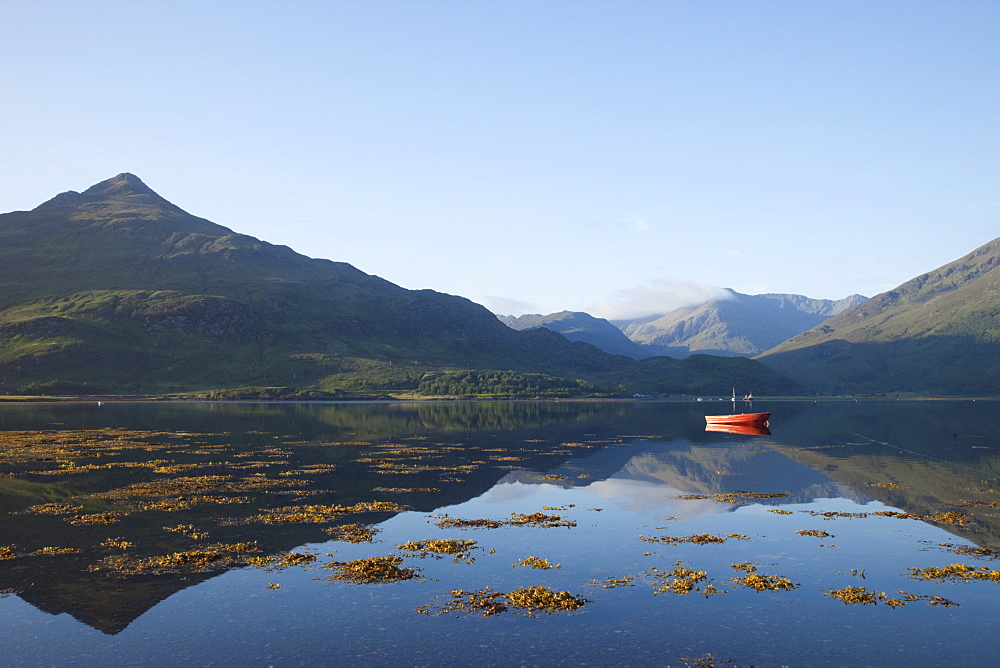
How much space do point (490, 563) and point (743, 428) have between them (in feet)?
387

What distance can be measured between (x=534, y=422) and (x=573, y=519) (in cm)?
10704

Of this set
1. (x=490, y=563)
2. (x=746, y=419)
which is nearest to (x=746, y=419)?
(x=746, y=419)

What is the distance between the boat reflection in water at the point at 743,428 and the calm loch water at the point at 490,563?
179 feet

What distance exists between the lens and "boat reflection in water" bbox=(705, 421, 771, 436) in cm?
12731

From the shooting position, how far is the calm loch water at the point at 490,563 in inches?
931

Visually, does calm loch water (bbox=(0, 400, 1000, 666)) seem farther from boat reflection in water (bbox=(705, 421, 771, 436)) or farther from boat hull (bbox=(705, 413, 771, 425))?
boat hull (bbox=(705, 413, 771, 425))

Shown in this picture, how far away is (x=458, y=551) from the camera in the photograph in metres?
36.4

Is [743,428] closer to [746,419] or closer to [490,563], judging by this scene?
[746,419]

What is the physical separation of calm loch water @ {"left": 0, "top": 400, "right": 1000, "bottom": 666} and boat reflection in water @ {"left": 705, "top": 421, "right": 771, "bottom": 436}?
54.5 meters

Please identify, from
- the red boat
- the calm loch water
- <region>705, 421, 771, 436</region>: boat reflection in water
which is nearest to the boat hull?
the red boat

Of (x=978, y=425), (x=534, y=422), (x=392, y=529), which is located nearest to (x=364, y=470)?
(x=392, y=529)

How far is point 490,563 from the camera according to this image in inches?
1337

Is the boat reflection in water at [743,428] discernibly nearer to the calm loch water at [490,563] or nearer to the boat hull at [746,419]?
the boat hull at [746,419]

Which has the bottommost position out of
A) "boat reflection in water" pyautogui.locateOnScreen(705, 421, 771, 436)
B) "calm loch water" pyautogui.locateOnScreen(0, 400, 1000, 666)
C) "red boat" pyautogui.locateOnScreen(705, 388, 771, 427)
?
"boat reflection in water" pyautogui.locateOnScreen(705, 421, 771, 436)
